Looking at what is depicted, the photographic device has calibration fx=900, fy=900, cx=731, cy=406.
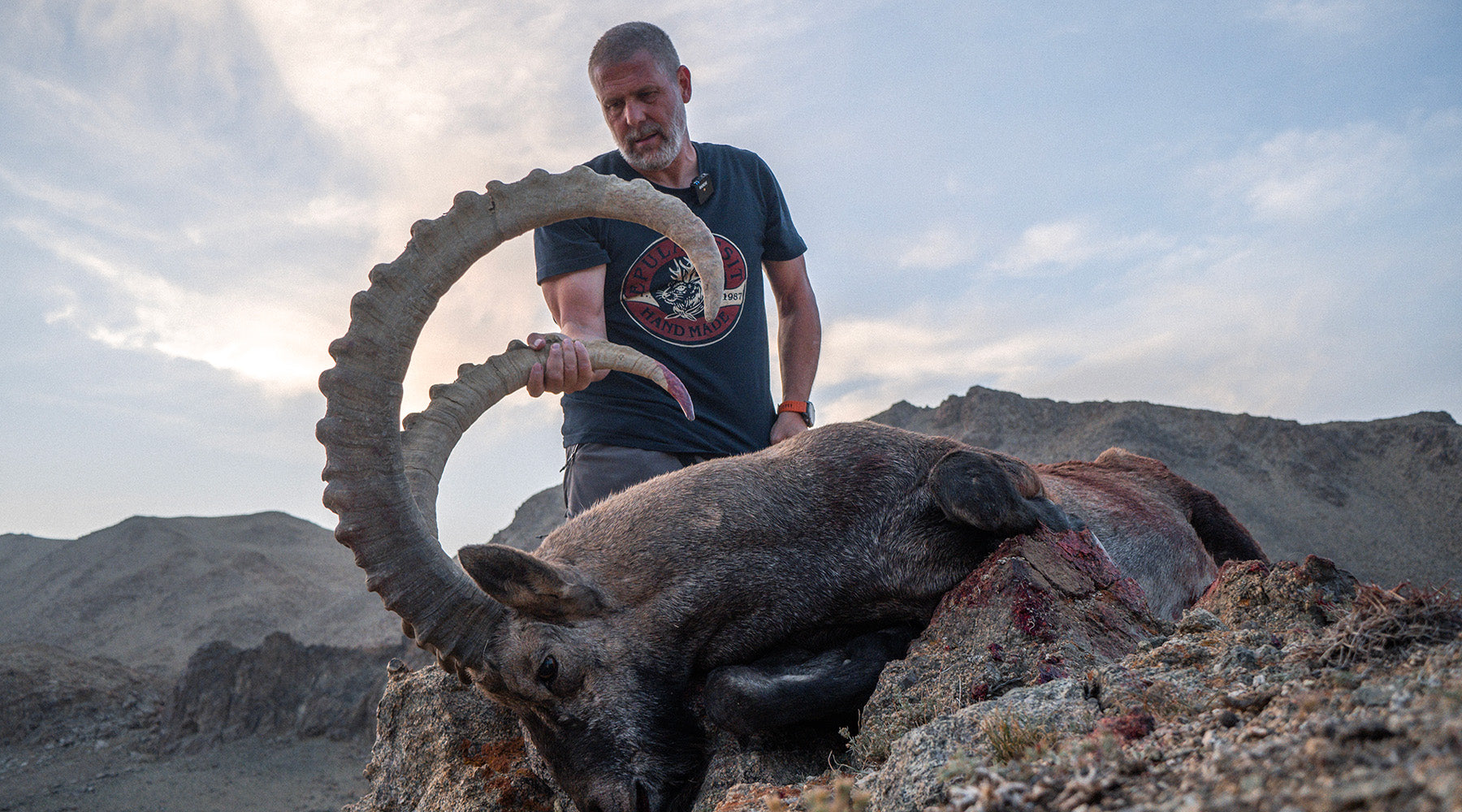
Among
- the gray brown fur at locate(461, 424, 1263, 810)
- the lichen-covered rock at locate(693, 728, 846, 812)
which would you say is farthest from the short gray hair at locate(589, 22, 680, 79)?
the lichen-covered rock at locate(693, 728, 846, 812)

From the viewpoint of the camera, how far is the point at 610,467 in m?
5.21

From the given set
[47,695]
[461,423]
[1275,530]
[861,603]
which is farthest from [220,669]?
[1275,530]

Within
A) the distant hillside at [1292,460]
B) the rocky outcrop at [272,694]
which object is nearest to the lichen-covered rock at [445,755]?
the rocky outcrop at [272,694]

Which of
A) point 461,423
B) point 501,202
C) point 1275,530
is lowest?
point 1275,530

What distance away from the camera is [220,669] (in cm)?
1290

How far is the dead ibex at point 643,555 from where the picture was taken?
10.7 ft

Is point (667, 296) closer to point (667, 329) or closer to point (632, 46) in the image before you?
point (667, 329)

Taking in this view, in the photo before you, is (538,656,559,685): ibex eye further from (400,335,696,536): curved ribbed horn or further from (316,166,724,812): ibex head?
(400,335,696,536): curved ribbed horn

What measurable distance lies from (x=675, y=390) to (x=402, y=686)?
6.69ft

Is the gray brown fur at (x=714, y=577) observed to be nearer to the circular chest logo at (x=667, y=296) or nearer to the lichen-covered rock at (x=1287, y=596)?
the lichen-covered rock at (x=1287, y=596)

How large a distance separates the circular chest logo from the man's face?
54 centimetres

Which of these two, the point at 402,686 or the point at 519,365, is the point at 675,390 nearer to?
the point at 519,365

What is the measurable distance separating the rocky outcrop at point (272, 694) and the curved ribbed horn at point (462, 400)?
10366 mm

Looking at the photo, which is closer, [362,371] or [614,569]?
[362,371]
